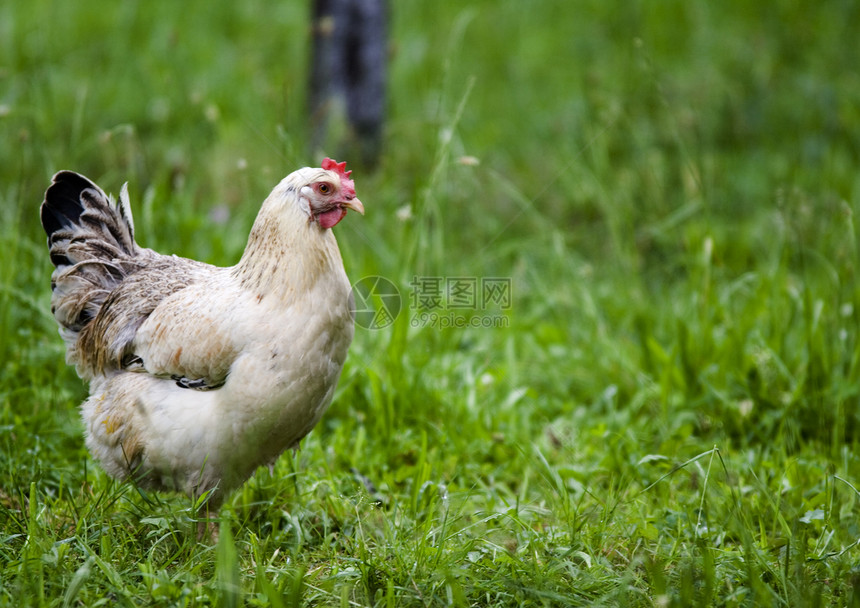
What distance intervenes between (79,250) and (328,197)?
1184 mm

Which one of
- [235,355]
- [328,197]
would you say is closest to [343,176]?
[328,197]

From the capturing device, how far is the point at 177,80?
18.8ft

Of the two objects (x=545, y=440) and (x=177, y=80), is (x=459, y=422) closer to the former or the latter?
(x=545, y=440)

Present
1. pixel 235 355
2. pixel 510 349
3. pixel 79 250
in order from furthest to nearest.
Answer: pixel 510 349
pixel 79 250
pixel 235 355

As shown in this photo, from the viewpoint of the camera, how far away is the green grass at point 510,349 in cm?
268

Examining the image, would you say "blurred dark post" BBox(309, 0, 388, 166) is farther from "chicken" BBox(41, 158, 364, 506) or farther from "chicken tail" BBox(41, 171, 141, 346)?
"chicken" BBox(41, 158, 364, 506)

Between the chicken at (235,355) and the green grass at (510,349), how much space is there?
22 cm

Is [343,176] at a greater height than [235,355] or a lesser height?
greater

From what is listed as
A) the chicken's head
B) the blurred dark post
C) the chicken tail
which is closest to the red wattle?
the chicken's head

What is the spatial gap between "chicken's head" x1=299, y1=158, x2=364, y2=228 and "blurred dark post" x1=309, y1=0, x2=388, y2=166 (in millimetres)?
2935

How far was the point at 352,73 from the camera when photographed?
5.87 metres

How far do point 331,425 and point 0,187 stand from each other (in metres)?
3.11

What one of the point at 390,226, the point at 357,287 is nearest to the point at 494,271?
the point at 390,226

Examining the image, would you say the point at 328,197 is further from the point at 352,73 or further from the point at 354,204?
the point at 352,73
